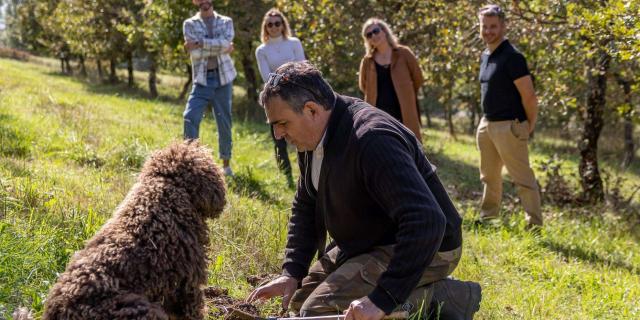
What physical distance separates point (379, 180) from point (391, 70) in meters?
4.20

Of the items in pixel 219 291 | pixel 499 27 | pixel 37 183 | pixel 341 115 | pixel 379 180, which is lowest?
pixel 219 291

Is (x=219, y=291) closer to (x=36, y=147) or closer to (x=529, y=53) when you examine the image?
(x=36, y=147)

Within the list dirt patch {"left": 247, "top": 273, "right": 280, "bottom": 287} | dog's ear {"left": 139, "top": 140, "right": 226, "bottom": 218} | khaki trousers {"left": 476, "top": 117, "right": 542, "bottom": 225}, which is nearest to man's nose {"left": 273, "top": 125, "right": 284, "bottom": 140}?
dog's ear {"left": 139, "top": 140, "right": 226, "bottom": 218}

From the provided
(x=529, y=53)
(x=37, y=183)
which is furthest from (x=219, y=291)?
(x=529, y=53)

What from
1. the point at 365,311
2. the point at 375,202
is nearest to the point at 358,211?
the point at 375,202

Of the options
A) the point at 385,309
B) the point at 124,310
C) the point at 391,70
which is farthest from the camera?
the point at 391,70

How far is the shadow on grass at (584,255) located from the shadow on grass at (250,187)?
9.99ft

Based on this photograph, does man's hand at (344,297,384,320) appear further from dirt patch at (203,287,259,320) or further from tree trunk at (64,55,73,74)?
tree trunk at (64,55,73,74)

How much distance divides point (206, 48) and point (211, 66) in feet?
0.71

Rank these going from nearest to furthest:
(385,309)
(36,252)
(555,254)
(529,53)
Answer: (385,309) < (36,252) < (555,254) < (529,53)

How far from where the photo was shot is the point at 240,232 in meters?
5.03

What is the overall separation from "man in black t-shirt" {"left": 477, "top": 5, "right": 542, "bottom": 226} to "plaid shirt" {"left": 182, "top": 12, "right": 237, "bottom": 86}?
2983 mm

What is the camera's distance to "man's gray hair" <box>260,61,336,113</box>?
2980mm

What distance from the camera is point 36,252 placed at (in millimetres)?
3797
